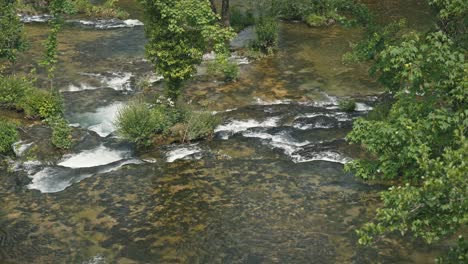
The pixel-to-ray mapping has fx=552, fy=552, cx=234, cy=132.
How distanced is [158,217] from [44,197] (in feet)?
13.0

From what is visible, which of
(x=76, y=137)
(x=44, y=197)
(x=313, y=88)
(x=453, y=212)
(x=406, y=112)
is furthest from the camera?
(x=313, y=88)

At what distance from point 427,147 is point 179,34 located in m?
13.2

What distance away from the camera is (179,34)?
20.2 meters

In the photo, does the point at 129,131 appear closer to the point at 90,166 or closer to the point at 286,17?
the point at 90,166

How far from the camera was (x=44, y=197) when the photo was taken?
1748 centimetres

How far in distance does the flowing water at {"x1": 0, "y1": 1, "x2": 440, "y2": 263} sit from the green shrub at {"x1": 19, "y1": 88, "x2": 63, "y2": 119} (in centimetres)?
75

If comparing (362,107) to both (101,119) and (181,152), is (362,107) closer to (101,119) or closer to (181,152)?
(181,152)

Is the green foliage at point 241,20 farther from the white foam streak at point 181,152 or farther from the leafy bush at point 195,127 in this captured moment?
the white foam streak at point 181,152

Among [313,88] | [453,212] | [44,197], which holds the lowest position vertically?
[44,197]

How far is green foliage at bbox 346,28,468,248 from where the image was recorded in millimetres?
8141

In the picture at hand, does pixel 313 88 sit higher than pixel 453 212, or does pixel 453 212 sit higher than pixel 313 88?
pixel 453 212

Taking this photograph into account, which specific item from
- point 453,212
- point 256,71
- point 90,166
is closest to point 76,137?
point 90,166

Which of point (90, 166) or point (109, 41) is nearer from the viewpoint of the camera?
point (90, 166)

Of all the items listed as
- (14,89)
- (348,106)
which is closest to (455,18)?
(348,106)
